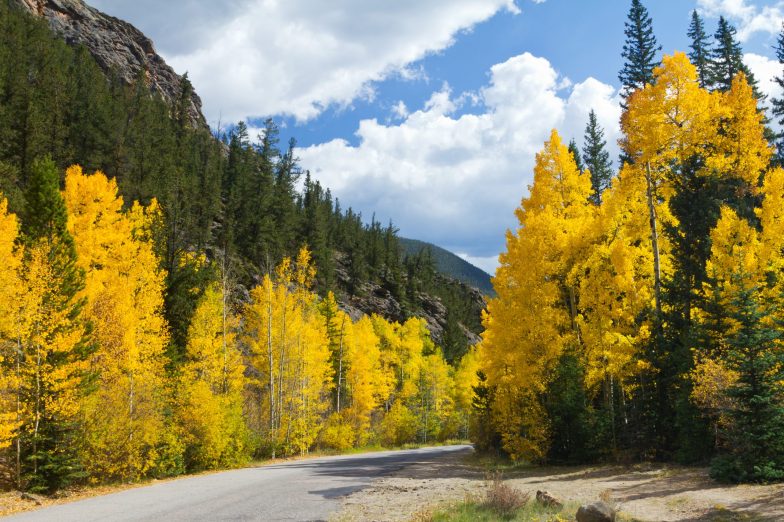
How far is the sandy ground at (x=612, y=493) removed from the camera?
1022 cm

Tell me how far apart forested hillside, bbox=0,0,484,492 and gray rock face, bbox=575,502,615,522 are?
650 inches

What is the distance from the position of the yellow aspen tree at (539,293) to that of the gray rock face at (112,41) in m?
89.2

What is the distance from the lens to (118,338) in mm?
21703

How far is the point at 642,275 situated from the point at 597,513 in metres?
14.6

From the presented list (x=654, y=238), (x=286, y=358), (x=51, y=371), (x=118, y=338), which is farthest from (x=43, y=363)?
(x=654, y=238)

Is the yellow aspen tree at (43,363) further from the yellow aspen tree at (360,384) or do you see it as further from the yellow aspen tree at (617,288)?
the yellow aspen tree at (360,384)

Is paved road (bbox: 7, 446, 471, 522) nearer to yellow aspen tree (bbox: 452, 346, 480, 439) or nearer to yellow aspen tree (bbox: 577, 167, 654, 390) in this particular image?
yellow aspen tree (bbox: 577, 167, 654, 390)

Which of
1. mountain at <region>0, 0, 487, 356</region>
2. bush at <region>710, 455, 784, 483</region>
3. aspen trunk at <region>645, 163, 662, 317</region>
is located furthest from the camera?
mountain at <region>0, 0, 487, 356</region>

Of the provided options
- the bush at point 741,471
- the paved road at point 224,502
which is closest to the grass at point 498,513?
the paved road at point 224,502

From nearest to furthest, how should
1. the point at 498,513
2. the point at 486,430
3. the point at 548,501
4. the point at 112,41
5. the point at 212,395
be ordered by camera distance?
the point at 498,513 < the point at 548,501 < the point at 212,395 < the point at 486,430 < the point at 112,41

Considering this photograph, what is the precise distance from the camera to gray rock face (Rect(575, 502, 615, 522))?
29.1 feet

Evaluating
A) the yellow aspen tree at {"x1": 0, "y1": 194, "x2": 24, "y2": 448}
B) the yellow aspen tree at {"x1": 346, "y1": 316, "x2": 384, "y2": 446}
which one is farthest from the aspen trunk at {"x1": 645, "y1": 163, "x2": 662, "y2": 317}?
the yellow aspen tree at {"x1": 346, "y1": 316, "x2": 384, "y2": 446}

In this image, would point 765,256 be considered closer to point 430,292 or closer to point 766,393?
point 766,393

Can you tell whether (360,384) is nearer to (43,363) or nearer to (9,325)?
(43,363)
